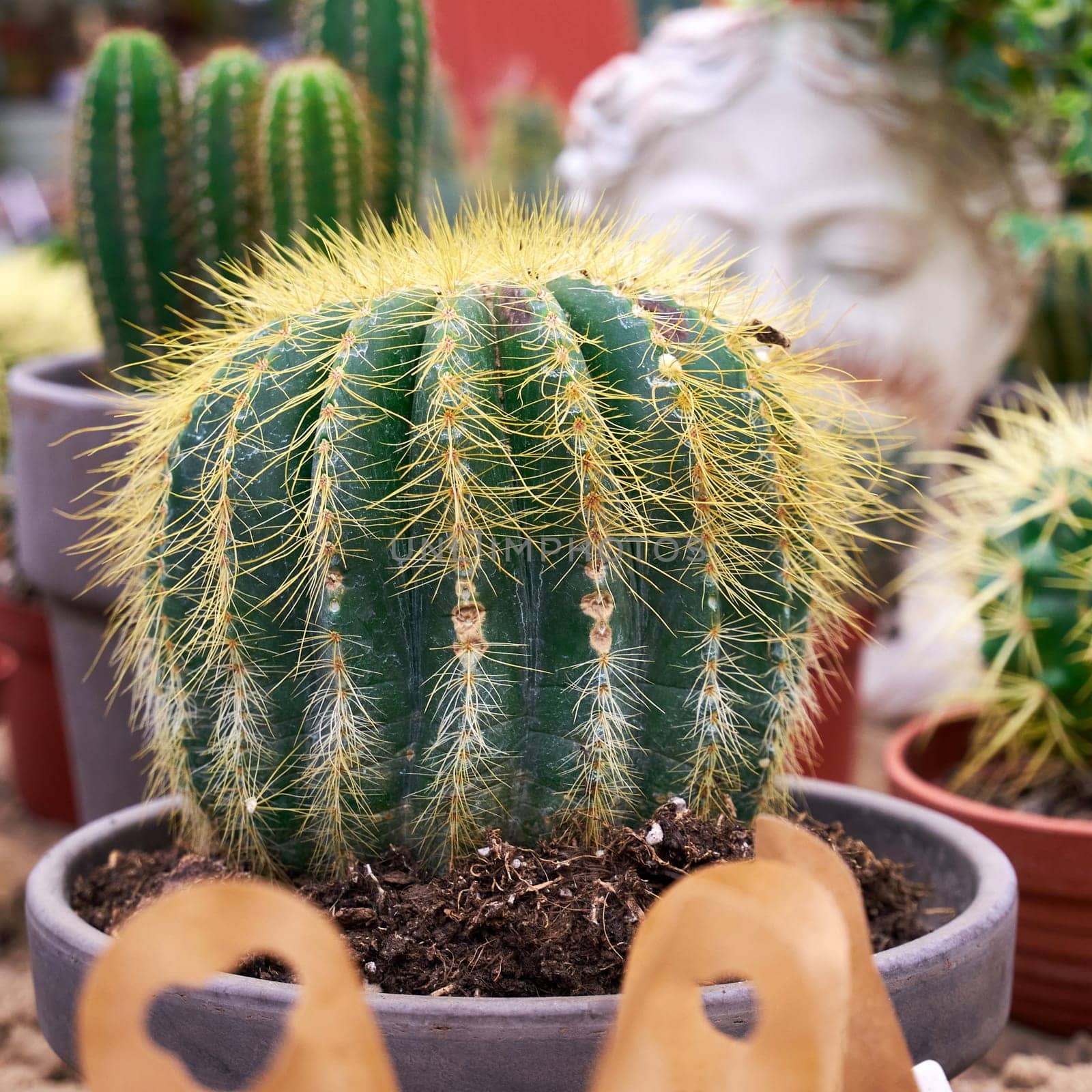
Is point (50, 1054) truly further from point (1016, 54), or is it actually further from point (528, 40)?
point (528, 40)

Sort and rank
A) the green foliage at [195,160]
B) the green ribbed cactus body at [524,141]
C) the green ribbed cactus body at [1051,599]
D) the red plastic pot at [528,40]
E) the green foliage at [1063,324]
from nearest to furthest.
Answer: the green ribbed cactus body at [1051,599], the green foliage at [195,160], the green foliage at [1063,324], the green ribbed cactus body at [524,141], the red plastic pot at [528,40]

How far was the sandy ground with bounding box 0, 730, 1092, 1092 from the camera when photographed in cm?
132

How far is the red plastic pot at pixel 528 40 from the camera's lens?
593 cm

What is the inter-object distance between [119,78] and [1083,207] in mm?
2571

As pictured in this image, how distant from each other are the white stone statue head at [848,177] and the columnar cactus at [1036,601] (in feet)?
3.30

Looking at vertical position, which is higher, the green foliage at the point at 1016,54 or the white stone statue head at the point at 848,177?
the green foliage at the point at 1016,54

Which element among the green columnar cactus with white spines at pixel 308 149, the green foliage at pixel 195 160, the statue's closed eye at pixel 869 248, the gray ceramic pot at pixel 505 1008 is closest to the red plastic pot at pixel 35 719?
the green foliage at pixel 195 160

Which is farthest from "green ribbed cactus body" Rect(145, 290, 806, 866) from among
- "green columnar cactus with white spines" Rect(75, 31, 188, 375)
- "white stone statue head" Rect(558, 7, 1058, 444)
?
"white stone statue head" Rect(558, 7, 1058, 444)

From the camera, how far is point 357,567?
89 centimetres

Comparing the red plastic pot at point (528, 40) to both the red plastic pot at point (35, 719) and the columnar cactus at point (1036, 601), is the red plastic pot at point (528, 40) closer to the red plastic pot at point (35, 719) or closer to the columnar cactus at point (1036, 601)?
the red plastic pot at point (35, 719)

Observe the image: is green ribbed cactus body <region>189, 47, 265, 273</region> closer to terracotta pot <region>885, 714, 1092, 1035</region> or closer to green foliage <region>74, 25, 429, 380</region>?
green foliage <region>74, 25, 429, 380</region>

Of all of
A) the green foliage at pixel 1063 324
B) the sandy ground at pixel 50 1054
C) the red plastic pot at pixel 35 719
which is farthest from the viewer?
the green foliage at pixel 1063 324

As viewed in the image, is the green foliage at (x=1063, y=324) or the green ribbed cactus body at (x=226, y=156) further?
the green foliage at (x=1063, y=324)

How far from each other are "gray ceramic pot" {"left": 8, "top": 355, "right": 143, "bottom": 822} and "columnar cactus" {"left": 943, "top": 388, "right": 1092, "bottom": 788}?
1.05 meters
